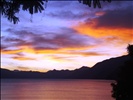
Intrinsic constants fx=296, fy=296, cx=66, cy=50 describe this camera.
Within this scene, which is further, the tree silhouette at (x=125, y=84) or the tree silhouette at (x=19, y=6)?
the tree silhouette at (x=125, y=84)

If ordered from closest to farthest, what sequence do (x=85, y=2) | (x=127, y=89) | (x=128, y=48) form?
(x=85, y=2) < (x=127, y=89) < (x=128, y=48)

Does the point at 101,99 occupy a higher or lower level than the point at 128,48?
lower

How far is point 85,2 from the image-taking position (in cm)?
453

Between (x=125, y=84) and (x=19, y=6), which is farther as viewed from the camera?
(x=125, y=84)

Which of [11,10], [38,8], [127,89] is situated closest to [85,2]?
[38,8]

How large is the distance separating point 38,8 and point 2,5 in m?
0.72

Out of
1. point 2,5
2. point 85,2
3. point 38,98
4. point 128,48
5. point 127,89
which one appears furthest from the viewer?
point 38,98

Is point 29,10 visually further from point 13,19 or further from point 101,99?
point 101,99

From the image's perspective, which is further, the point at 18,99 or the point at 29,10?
the point at 18,99

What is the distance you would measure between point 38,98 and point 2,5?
367 ft

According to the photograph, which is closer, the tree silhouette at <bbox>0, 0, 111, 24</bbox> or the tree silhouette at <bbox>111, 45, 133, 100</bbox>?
the tree silhouette at <bbox>0, 0, 111, 24</bbox>

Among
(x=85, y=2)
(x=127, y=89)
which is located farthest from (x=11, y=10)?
(x=127, y=89)

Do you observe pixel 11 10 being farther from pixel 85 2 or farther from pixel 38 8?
pixel 85 2

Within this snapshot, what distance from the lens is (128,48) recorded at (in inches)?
1018
